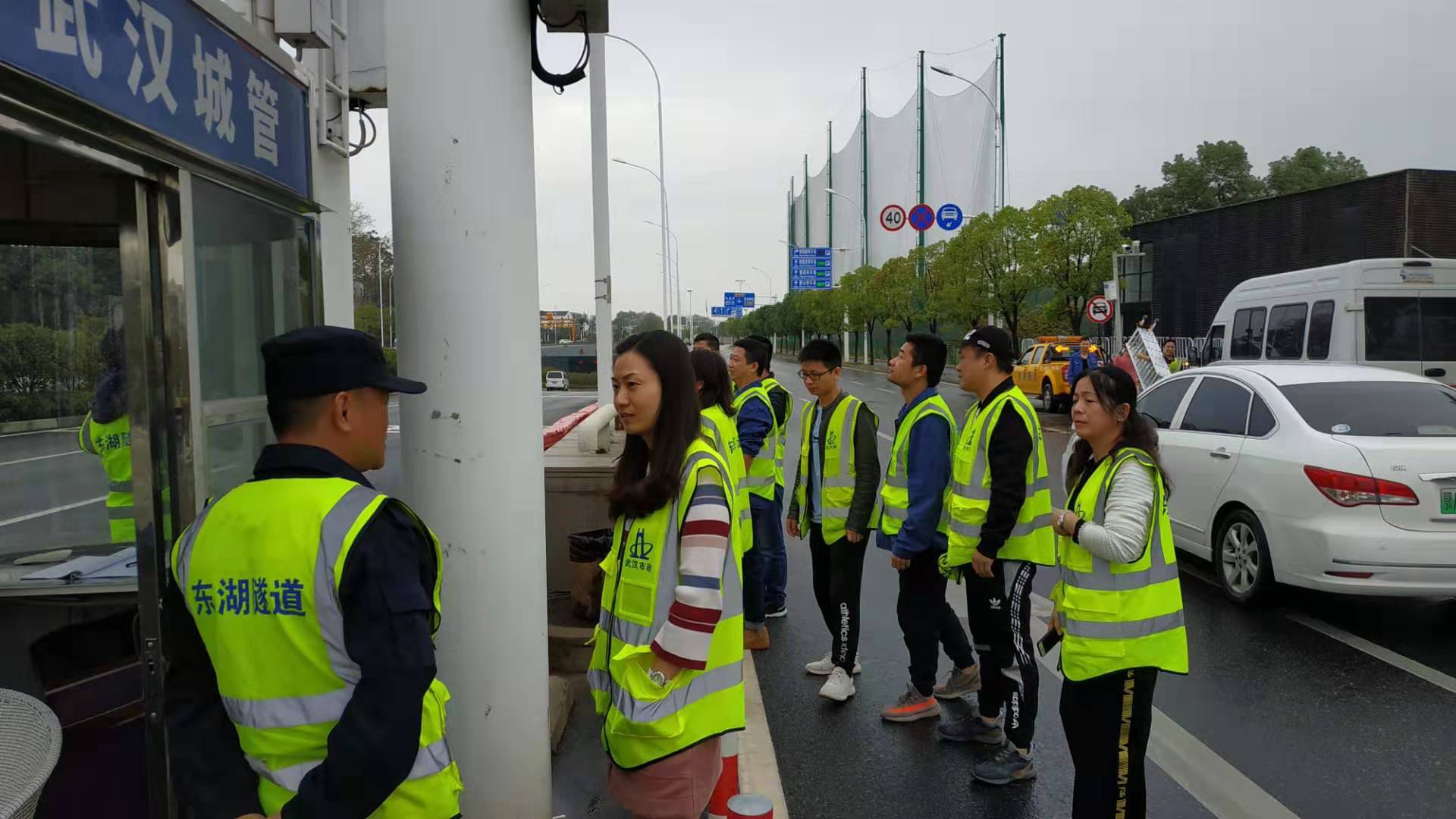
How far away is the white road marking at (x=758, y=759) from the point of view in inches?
153

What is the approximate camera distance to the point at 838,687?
16.1 feet

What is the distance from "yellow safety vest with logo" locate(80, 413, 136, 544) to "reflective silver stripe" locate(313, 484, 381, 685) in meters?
2.04

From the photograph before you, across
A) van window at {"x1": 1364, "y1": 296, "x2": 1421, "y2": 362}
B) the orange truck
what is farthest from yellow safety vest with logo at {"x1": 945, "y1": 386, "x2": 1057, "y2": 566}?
the orange truck

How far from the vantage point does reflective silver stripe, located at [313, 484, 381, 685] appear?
1.63m

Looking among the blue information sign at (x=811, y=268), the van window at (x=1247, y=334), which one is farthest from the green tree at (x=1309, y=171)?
the van window at (x=1247, y=334)

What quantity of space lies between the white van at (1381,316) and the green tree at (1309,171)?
45.4 metres

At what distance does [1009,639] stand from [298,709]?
121 inches

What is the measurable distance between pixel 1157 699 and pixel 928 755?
1.44m

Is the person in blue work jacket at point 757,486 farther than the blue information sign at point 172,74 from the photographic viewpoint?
Yes

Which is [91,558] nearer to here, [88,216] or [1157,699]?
[88,216]

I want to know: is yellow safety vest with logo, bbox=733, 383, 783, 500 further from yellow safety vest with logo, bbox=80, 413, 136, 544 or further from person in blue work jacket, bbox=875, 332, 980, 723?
yellow safety vest with logo, bbox=80, 413, 136, 544

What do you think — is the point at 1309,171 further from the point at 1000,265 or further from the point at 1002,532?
the point at 1002,532

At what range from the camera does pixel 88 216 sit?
134 inches

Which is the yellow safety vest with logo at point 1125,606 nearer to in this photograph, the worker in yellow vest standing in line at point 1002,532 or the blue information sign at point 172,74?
the worker in yellow vest standing in line at point 1002,532
